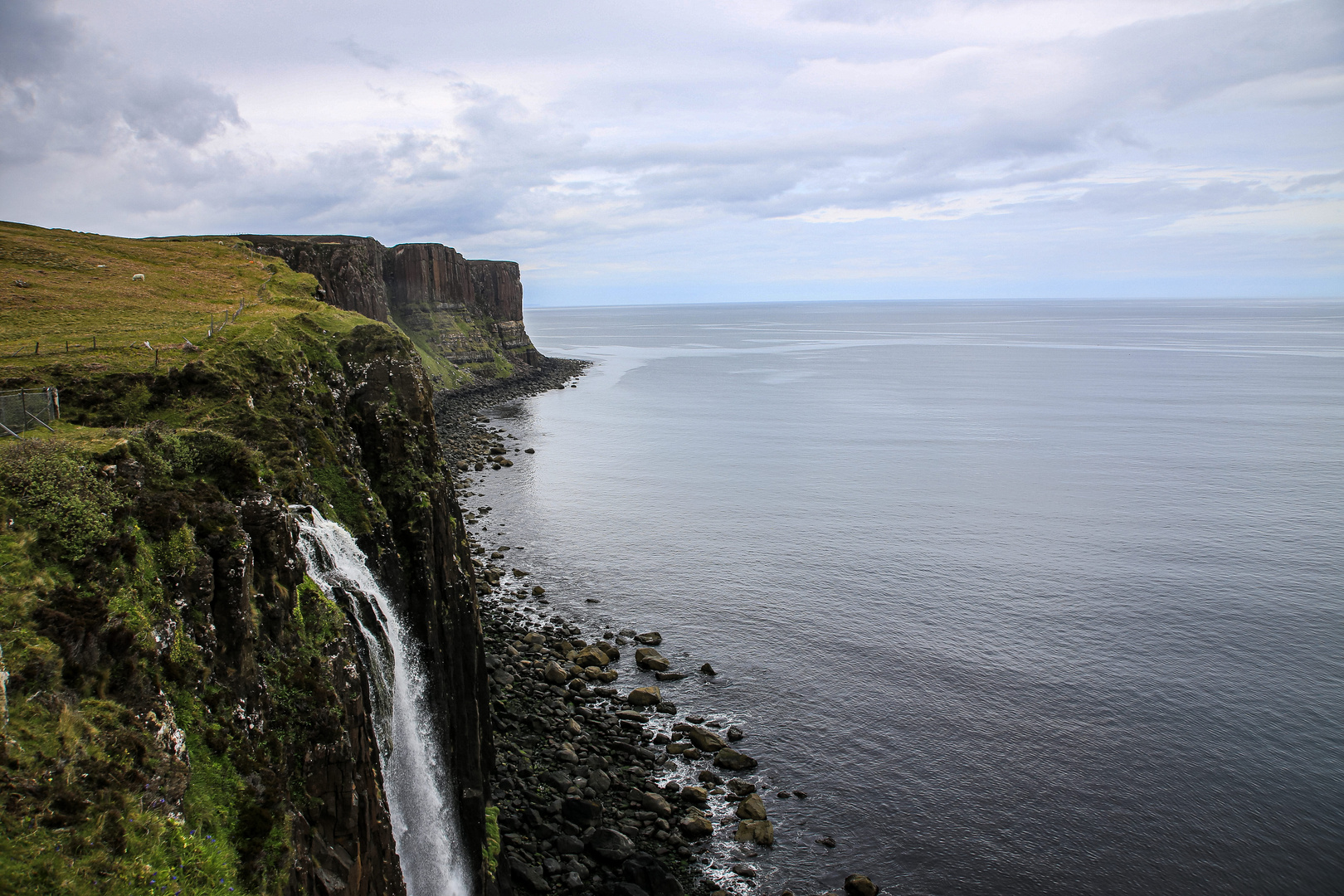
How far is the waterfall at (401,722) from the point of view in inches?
695

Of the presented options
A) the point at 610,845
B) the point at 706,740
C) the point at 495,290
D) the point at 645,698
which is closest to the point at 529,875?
the point at 610,845

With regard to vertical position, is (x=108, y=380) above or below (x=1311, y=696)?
→ above

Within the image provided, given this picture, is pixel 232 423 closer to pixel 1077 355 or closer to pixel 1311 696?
pixel 1311 696

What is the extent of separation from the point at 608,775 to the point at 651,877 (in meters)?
5.08

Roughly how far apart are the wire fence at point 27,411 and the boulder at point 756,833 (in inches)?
884

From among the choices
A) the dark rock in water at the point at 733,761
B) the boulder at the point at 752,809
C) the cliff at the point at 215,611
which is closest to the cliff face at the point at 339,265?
the cliff at the point at 215,611

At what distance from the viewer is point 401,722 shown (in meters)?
18.9

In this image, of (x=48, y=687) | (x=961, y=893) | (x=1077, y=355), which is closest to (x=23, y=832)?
(x=48, y=687)

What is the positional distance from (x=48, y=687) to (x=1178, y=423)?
110m

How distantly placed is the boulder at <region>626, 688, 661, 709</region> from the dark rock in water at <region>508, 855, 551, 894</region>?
10.0 metres

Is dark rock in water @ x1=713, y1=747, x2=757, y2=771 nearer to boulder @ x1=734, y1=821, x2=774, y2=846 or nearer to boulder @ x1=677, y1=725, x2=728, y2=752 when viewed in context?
boulder @ x1=677, y1=725, x2=728, y2=752

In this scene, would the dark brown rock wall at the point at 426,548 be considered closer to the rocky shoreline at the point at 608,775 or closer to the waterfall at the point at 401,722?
the waterfall at the point at 401,722

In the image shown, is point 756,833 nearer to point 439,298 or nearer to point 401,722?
point 401,722

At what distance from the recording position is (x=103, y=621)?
1076cm
